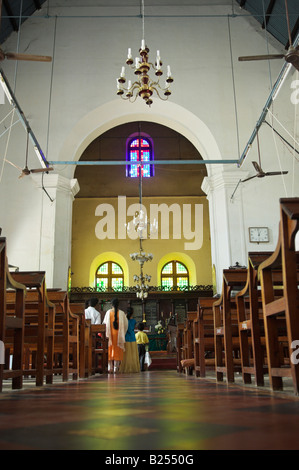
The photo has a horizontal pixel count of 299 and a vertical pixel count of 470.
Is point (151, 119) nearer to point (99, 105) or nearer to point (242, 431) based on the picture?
point (99, 105)

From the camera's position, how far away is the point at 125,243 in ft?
58.5

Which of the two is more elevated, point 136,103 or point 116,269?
point 136,103

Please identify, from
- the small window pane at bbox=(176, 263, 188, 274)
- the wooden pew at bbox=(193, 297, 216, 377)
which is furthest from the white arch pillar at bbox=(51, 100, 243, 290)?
the small window pane at bbox=(176, 263, 188, 274)

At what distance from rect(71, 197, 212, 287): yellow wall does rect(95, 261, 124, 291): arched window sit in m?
0.23

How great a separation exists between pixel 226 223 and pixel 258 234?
83 cm

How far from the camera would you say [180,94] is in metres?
11.9

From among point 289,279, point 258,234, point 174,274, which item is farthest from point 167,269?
point 289,279

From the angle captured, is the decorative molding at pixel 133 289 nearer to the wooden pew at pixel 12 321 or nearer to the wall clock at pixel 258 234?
the wall clock at pixel 258 234

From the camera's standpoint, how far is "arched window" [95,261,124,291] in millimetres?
17672

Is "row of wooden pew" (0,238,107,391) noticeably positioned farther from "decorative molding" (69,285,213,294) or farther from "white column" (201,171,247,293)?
"decorative molding" (69,285,213,294)

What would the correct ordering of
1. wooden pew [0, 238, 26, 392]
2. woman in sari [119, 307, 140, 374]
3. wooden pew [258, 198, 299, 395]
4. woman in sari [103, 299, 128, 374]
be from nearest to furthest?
wooden pew [258, 198, 299, 395] < wooden pew [0, 238, 26, 392] < woman in sari [103, 299, 128, 374] < woman in sari [119, 307, 140, 374]

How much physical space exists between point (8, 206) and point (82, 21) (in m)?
6.02

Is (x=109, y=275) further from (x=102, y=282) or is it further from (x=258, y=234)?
(x=258, y=234)
